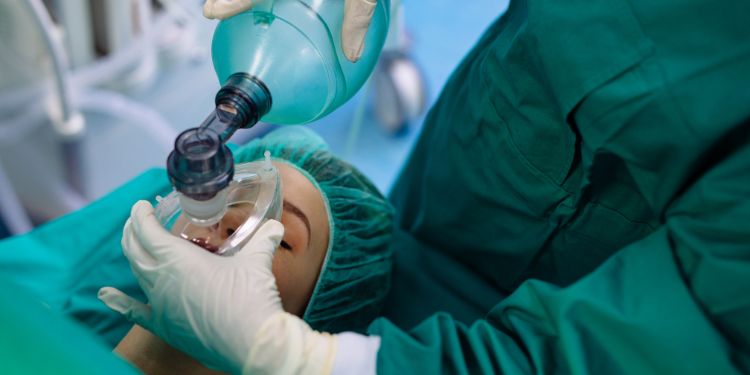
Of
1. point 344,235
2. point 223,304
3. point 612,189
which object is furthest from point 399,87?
point 223,304

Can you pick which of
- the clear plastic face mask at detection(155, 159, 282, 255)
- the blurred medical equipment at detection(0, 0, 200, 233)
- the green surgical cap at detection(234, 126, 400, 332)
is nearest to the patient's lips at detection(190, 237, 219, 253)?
the clear plastic face mask at detection(155, 159, 282, 255)

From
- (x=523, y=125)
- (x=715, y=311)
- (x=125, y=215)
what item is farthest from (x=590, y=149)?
(x=125, y=215)

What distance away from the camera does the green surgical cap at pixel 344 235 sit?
1.15m

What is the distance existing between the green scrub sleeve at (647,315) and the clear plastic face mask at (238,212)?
253mm

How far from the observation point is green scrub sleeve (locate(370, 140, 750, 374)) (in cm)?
71

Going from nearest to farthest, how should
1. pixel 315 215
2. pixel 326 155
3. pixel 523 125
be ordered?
pixel 523 125, pixel 315 215, pixel 326 155

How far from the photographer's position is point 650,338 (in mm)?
725

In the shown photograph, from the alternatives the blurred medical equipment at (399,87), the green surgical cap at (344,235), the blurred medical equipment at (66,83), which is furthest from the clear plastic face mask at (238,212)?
the blurred medical equipment at (399,87)

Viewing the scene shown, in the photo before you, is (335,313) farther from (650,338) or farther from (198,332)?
(650,338)

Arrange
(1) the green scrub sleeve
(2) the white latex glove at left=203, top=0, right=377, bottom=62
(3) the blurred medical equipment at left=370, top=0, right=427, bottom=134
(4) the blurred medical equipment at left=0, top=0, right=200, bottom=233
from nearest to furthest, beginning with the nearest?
(1) the green scrub sleeve, (2) the white latex glove at left=203, top=0, right=377, bottom=62, (4) the blurred medical equipment at left=0, top=0, right=200, bottom=233, (3) the blurred medical equipment at left=370, top=0, right=427, bottom=134

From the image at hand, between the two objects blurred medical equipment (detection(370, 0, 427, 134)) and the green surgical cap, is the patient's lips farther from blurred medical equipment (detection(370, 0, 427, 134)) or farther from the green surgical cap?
blurred medical equipment (detection(370, 0, 427, 134))

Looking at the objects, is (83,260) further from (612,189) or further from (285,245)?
(612,189)

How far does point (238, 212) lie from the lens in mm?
1002

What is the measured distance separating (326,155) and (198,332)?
0.52m
